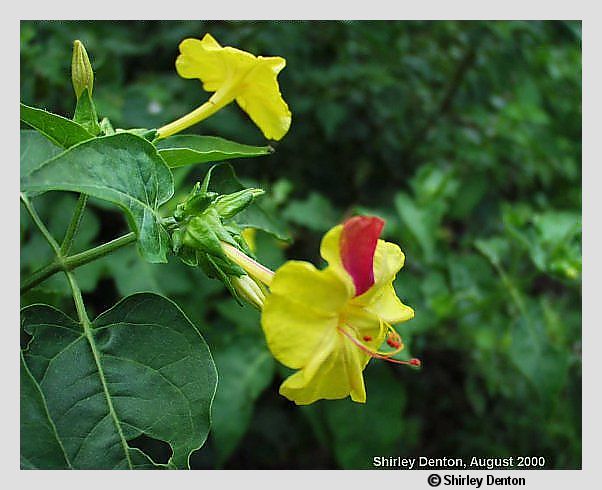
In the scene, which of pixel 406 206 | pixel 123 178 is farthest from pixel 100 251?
pixel 406 206

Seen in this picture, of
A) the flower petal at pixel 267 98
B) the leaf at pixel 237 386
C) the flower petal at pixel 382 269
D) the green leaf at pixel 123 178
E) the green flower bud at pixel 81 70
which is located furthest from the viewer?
the leaf at pixel 237 386

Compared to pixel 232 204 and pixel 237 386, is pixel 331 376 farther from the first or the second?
pixel 237 386

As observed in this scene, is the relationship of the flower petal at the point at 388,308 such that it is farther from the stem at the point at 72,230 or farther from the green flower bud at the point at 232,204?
the stem at the point at 72,230

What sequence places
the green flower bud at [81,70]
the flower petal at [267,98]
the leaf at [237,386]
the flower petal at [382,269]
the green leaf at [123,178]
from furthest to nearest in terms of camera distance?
the leaf at [237,386]
the flower petal at [267,98]
the green flower bud at [81,70]
the flower petal at [382,269]
the green leaf at [123,178]

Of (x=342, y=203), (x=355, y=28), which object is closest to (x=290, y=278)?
(x=355, y=28)

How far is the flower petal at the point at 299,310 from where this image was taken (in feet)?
2.75

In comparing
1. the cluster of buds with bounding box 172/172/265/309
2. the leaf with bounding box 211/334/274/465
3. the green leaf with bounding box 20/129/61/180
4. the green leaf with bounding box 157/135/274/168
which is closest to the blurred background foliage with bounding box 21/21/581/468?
the leaf with bounding box 211/334/274/465

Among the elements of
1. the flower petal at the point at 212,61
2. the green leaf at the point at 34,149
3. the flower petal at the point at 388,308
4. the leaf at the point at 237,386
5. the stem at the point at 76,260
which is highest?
the flower petal at the point at 212,61

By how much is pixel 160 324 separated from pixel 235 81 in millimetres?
493

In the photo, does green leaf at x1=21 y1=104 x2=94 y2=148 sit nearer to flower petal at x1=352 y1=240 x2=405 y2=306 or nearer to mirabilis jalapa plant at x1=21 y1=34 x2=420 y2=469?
mirabilis jalapa plant at x1=21 y1=34 x2=420 y2=469

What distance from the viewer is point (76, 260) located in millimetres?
990

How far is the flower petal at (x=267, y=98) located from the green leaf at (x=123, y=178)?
0.35 meters

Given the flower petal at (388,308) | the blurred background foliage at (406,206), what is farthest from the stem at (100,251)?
the blurred background foliage at (406,206)
